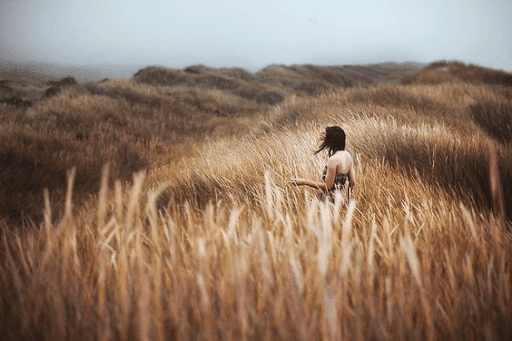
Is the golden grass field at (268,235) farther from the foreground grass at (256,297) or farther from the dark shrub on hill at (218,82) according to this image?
the dark shrub on hill at (218,82)

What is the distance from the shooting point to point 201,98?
1257cm

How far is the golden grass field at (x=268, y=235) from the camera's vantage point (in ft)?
2.16

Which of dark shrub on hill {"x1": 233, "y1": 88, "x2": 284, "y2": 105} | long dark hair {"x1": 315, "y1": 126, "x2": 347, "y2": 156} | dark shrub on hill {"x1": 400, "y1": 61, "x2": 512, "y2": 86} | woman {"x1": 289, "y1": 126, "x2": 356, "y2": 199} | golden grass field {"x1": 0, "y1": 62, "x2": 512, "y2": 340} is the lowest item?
golden grass field {"x1": 0, "y1": 62, "x2": 512, "y2": 340}

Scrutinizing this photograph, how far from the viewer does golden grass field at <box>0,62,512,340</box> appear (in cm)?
66

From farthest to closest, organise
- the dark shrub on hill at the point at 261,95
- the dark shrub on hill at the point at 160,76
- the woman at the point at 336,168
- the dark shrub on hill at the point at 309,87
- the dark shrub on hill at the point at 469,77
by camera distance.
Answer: the dark shrub on hill at the point at 309,87 < the dark shrub on hill at the point at 160,76 < the dark shrub on hill at the point at 261,95 < the dark shrub on hill at the point at 469,77 < the woman at the point at 336,168

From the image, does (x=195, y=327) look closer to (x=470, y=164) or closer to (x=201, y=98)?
(x=470, y=164)

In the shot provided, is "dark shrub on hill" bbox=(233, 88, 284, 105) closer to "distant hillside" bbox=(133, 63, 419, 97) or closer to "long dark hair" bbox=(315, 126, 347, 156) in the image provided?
"distant hillside" bbox=(133, 63, 419, 97)

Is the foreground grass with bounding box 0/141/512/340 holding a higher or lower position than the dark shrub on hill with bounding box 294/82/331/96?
lower

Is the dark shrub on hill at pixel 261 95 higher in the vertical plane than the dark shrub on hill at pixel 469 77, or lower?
lower

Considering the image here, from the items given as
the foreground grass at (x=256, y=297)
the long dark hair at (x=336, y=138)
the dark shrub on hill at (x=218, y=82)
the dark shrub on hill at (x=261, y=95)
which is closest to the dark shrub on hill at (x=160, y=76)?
the dark shrub on hill at (x=218, y=82)

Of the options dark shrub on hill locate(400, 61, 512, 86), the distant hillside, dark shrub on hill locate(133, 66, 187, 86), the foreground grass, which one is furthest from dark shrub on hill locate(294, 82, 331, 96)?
the foreground grass

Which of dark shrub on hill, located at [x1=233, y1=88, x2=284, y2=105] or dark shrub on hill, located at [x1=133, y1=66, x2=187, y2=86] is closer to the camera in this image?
dark shrub on hill, located at [x1=233, y1=88, x2=284, y2=105]

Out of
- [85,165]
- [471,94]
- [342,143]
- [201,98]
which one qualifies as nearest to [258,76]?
[201,98]

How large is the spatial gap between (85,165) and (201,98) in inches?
370
